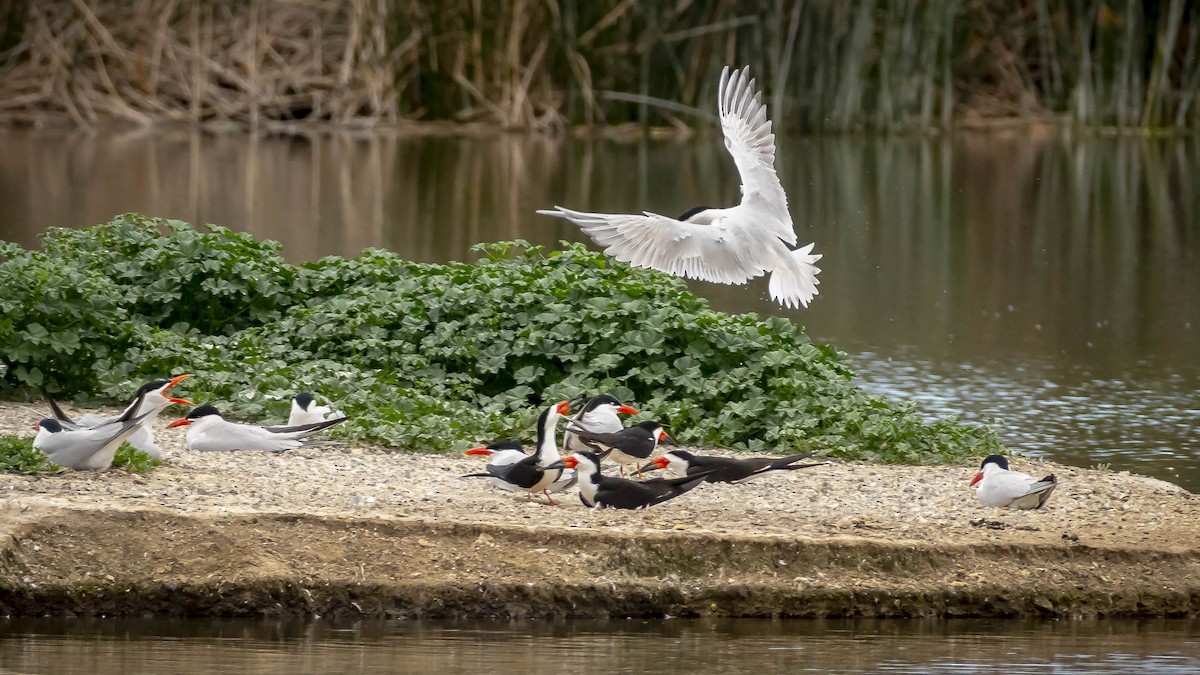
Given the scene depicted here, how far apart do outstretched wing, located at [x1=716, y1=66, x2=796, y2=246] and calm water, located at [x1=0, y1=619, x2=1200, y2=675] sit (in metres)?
2.81

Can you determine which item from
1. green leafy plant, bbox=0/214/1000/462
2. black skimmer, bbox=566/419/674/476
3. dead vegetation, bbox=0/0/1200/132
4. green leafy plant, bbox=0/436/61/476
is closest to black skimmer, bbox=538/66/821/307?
green leafy plant, bbox=0/214/1000/462

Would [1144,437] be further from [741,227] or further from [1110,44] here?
[1110,44]

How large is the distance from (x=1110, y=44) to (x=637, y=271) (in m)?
19.0

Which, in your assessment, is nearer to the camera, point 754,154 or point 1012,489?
point 1012,489

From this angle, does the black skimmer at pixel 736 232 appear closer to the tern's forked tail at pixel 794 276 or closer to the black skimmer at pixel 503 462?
the tern's forked tail at pixel 794 276

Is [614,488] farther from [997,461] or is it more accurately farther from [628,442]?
[997,461]

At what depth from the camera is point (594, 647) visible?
18.7 ft

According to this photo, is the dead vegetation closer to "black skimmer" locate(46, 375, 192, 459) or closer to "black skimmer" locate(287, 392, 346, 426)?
"black skimmer" locate(287, 392, 346, 426)

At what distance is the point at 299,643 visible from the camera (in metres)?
5.68

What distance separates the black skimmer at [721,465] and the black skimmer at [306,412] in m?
1.39

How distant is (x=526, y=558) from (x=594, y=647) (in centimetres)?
51

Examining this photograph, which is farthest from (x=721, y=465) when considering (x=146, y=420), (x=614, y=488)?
(x=146, y=420)

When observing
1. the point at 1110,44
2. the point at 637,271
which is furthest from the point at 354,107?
the point at 637,271

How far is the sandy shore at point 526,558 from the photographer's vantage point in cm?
595
